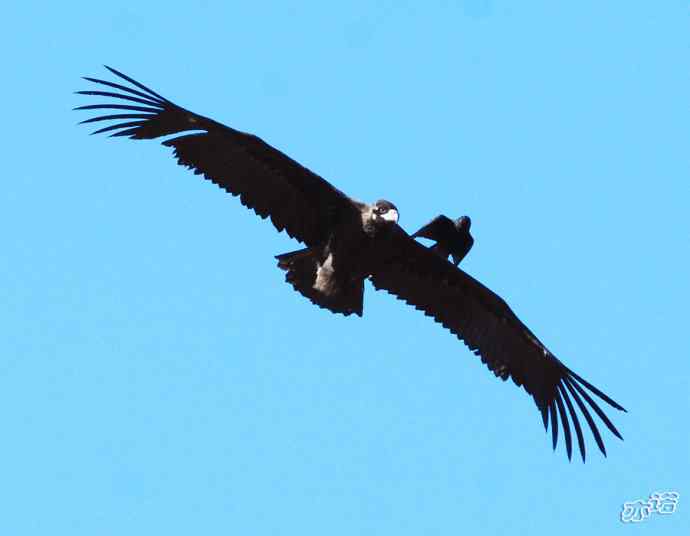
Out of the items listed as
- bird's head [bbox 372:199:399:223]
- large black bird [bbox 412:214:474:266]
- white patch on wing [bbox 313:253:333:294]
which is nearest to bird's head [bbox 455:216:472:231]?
large black bird [bbox 412:214:474:266]

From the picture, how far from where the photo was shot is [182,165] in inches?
724

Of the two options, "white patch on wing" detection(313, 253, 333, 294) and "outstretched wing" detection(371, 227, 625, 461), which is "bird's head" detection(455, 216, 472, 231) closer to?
"outstretched wing" detection(371, 227, 625, 461)

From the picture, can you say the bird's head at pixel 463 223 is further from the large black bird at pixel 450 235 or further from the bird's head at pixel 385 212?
the bird's head at pixel 385 212

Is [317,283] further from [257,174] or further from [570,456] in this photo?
[570,456]

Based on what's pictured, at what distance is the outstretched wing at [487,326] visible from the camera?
781 inches

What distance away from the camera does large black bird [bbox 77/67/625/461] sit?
18.3m

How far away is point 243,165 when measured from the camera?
18.7 metres

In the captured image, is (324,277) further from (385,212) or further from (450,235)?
(450,235)

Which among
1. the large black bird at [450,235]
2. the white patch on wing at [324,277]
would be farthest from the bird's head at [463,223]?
the white patch on wing at [324,277]

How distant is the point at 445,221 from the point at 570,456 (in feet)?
8.66

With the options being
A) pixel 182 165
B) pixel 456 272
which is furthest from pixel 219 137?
pixel 456 272

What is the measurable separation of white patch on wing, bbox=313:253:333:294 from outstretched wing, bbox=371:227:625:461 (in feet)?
3.21

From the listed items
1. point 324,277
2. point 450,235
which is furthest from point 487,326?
point 324,277

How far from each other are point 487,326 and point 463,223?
1.14 m
